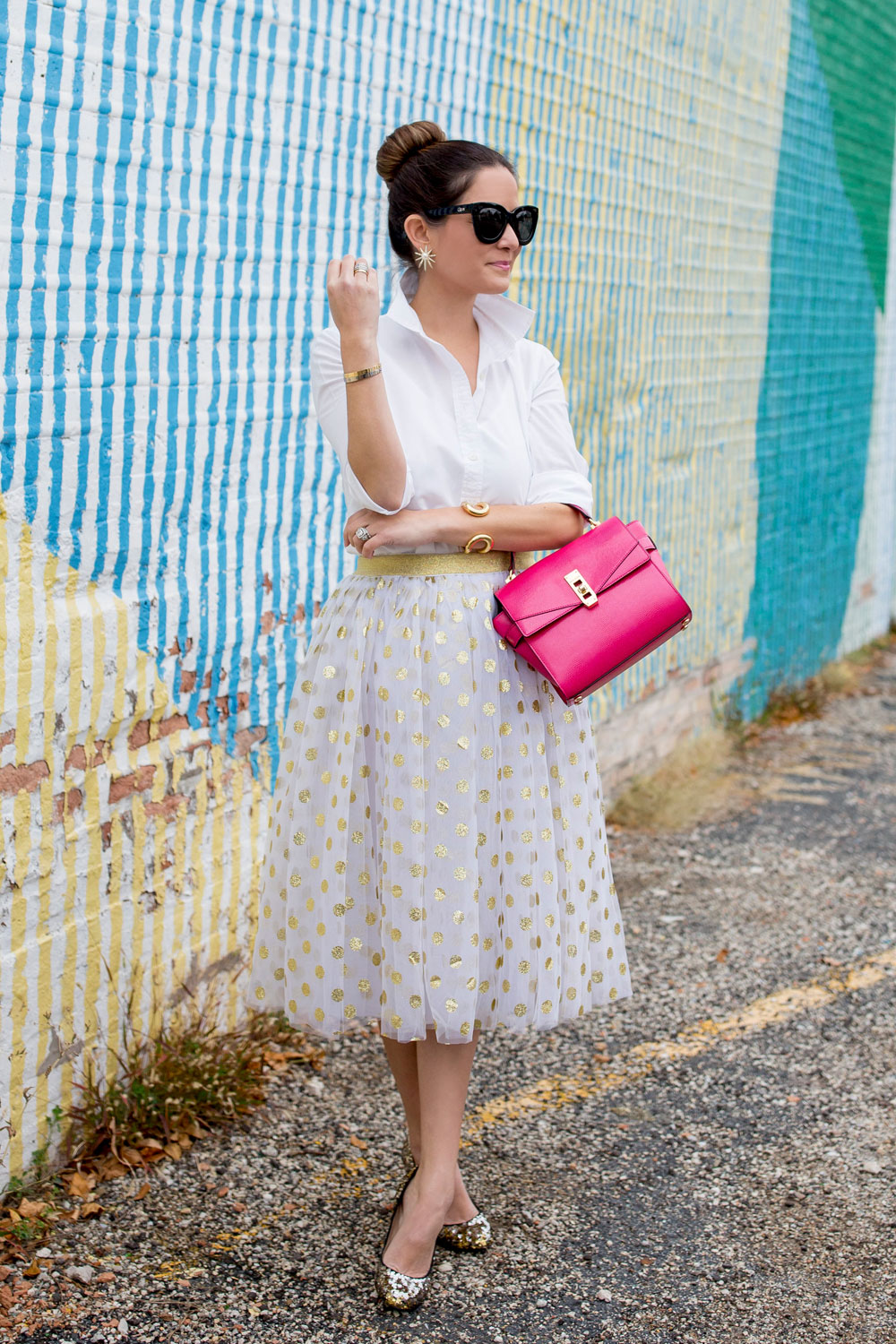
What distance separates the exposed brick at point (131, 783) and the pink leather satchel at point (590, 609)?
106 centimetres

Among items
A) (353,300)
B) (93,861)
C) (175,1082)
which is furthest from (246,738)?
(353,300)

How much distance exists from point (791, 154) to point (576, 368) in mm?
2801

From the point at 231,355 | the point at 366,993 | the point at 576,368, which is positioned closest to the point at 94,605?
the point at 231,355

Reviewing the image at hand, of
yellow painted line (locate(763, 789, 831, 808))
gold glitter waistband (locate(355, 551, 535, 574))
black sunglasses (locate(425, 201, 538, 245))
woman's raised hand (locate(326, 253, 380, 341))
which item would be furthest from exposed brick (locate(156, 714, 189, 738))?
yellow painted line (locate(763, 789, 831, 808))

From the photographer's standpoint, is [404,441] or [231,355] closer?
[404,441]

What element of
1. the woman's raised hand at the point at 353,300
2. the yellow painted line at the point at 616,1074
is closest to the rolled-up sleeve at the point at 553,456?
the woman's raised hand at the point at 353,300

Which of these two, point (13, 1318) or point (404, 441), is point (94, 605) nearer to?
point (404, 441)

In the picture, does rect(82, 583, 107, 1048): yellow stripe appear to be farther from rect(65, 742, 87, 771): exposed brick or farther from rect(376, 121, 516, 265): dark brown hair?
rect(376, 121, 516, 265): dark brown hair

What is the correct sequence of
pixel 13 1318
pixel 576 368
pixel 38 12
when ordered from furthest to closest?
pixel 576 368
pixel 38 12
pixel 13 1318

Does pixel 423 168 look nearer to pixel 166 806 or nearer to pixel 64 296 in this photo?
pixel 64 296

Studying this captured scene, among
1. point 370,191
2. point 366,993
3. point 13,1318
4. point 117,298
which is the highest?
point 370,191

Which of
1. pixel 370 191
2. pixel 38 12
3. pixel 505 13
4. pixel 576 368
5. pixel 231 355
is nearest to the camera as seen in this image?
pixel 38 12

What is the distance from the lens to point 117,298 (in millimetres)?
3006

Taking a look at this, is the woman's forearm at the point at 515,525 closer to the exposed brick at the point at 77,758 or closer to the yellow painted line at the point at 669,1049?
the exposed brick at the point at 77,758
